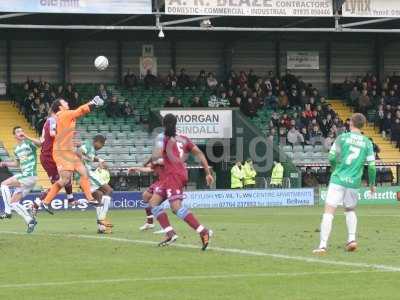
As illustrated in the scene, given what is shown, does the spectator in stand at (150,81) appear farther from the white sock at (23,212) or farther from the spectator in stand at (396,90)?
the white sock at (23,212)

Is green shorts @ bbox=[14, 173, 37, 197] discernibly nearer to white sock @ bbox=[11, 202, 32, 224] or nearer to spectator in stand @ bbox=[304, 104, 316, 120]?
white sock @ bbox=[11, 202, 32, 224]

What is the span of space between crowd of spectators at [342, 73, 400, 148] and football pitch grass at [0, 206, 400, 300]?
29.8 metres

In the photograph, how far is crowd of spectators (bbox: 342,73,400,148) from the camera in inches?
1917

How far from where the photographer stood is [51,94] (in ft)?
144

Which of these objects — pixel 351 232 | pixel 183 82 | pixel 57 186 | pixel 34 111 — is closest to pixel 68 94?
pixel 34 111

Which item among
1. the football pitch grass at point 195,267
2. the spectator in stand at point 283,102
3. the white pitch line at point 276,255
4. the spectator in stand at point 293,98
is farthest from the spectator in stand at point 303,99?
the white pitch line at point 276,255

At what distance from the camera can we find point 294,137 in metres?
45.5

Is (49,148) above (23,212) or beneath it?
above

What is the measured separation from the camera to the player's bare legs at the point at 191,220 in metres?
15.2

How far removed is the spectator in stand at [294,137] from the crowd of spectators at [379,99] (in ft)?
17.2

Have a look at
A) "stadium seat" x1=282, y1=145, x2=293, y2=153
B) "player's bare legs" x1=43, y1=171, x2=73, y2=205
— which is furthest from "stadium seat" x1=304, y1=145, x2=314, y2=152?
"player's bare legs" x1=43, y1=171, x2=73, y2=205

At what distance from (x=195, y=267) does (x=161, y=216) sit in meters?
2.93

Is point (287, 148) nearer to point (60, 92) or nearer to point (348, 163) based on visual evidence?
point (60, 92)

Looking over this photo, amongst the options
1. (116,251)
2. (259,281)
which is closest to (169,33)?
(116,251)
